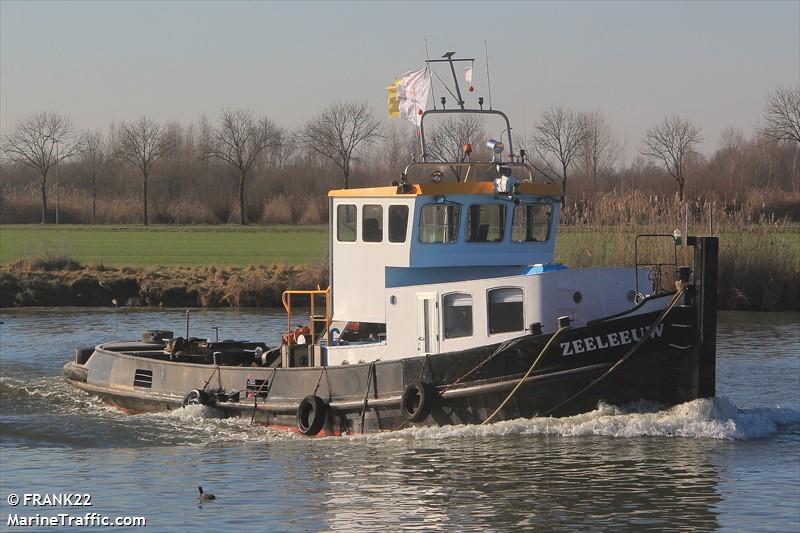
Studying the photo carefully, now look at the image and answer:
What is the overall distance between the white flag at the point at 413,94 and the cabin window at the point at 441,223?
170 cm

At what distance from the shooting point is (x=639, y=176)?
262 feet

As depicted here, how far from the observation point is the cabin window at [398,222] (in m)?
17.4

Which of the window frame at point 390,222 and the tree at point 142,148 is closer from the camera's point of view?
the window frame at point 390,222

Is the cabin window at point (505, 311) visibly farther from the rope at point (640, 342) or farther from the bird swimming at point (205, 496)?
the bird swimming at point (205, 496)

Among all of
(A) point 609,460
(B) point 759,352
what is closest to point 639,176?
(B) point 759,352

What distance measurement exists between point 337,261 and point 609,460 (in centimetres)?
530

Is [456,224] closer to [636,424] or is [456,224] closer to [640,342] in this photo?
[640,342]

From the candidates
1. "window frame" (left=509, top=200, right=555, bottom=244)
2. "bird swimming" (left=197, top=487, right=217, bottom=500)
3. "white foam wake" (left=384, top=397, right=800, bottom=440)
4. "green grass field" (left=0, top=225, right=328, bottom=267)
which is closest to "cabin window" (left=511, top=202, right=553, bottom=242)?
"window frame" (left=509, top=200, right=555, bottom=244)

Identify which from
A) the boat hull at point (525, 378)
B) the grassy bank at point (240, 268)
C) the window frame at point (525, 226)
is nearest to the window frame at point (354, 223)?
the boat hull at point (525, 378)

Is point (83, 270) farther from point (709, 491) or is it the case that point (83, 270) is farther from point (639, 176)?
point (639, 176)

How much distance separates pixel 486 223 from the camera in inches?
701

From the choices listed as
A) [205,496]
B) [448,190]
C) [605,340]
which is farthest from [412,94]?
[205,496]

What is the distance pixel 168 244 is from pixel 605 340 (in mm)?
44628

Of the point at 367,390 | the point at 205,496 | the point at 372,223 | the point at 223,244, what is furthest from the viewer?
the point at 223,244
